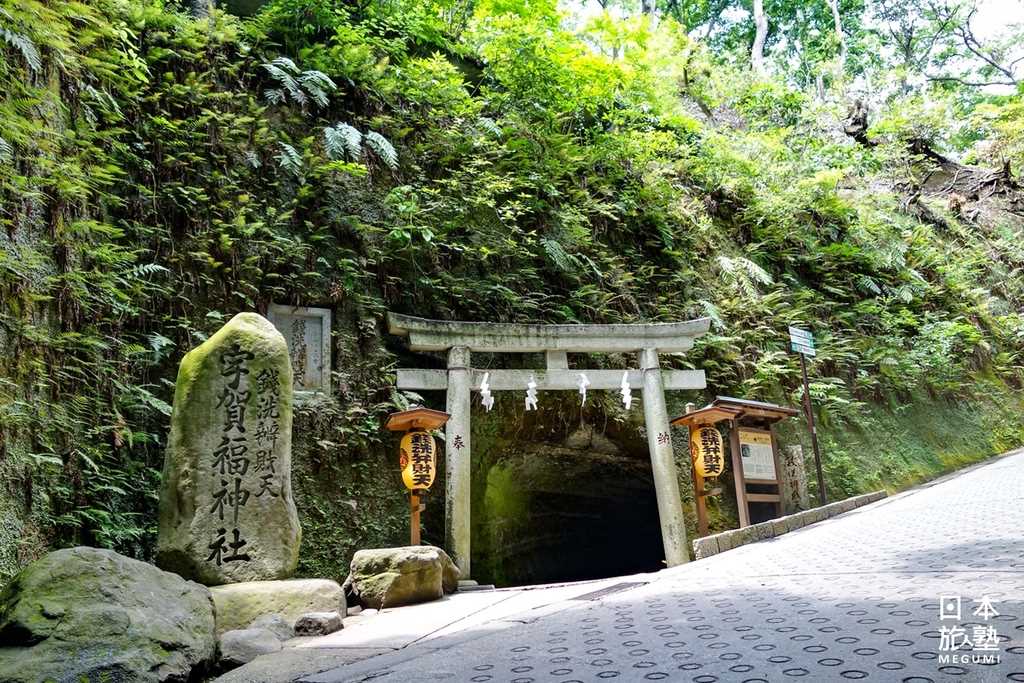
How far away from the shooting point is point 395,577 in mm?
6867

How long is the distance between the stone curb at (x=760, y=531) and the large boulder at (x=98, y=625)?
254 inches

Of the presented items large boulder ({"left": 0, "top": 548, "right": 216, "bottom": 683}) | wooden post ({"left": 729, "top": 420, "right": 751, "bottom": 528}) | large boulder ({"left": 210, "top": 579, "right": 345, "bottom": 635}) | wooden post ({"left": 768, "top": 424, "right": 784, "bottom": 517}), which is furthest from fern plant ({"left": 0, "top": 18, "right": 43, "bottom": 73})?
wooden post ({"left": 768, "top": 424, "right": 784, "bottom": 517})

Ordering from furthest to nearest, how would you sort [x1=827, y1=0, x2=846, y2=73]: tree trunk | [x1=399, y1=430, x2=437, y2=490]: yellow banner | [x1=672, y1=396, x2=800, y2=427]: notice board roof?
1. [x1=827, y1=0, x2=846, y2=73]: tree trunk
2. [x1=672, y1=396, x2=800, y2=427]: notice board roof
3. [x1=399, y1=430, x2=437, y2=490]: yellow banner

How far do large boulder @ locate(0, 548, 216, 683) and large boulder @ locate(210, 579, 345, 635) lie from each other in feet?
2.31

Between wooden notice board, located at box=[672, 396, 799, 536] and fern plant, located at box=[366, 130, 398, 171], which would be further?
fern plant, located at box=[366, 130, 398, 171]

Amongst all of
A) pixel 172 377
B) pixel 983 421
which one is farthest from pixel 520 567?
pixel 983 421

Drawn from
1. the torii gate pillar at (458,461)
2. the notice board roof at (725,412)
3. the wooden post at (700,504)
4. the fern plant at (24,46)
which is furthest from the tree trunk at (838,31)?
the fern plant at (24,46)

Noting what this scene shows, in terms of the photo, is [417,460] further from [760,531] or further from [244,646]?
[760,531]

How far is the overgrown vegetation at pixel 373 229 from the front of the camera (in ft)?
→ 21.8

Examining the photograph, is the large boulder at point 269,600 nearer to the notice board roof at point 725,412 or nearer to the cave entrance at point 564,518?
the cave entrance at point 564,518

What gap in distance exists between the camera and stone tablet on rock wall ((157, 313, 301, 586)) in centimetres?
612

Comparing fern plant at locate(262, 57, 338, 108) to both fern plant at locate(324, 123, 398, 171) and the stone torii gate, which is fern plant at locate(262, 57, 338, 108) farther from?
the stone torii gate

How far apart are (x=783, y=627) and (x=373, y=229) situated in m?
8.02

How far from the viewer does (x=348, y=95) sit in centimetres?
1155
